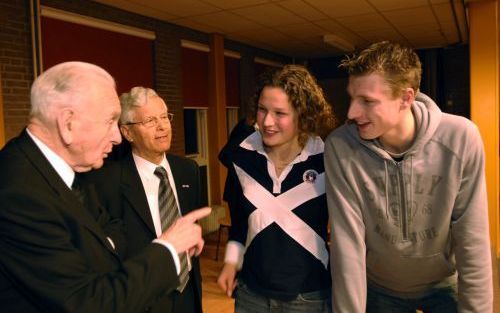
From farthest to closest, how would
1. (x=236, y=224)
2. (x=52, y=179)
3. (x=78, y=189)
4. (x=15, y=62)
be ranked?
(x=15, y=62) → (x=236, y=224) → (x=78, y=189) → (x=52, y=179)

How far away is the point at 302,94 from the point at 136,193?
2.91 feet

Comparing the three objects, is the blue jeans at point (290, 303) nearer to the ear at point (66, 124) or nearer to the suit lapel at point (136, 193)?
the suit lapel at point (136, 193)

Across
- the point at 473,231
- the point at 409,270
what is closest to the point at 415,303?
the point at 409,270

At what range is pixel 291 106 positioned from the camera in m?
1.73

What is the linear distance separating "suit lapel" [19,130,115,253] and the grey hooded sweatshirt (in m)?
0.83

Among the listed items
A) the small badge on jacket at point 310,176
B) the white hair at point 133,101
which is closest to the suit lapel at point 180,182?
the white hair at point 133,101

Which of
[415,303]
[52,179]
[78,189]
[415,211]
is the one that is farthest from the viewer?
[415,303]

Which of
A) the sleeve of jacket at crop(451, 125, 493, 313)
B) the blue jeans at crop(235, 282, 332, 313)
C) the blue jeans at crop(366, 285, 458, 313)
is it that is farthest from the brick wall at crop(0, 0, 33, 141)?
the sleeve of jacket at crop(451, 125, 493, 313)

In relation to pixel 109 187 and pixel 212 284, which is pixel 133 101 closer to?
pixel 109 187

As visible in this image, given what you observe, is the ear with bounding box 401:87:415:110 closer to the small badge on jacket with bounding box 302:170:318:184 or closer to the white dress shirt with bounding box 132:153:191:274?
the small badge on jacket with bounding box 302:170:318:184

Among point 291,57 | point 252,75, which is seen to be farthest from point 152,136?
point 291,57

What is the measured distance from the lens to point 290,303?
5.20ft

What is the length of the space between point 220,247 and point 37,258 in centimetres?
513

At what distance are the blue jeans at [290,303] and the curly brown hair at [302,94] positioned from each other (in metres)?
0.59
